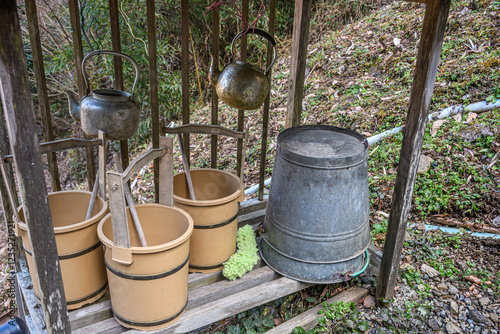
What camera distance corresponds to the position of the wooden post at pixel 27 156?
0.93 metres

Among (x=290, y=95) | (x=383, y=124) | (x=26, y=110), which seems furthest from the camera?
(x=383, y=124)

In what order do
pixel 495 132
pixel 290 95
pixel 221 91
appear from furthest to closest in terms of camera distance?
1. pixel 495 132
2. pixel 290 95
3. pixel 221 91

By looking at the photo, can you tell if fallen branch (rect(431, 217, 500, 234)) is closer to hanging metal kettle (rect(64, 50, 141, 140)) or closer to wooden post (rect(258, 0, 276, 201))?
wooden post (rect(258, 0, 276, 201))

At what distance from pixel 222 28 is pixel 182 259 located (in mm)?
4679

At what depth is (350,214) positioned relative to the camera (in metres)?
2.01

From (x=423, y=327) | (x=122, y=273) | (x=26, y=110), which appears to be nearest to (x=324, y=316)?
(x=423, y=327)

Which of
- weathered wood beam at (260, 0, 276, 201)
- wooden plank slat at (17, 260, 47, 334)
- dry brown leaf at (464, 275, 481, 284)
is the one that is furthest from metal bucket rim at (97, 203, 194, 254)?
dry brown leaf at (464, 275, 481, 284)

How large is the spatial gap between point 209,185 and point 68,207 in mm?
830

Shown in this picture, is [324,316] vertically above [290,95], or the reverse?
[290,95]

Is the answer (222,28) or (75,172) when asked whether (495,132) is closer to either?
(222,28)

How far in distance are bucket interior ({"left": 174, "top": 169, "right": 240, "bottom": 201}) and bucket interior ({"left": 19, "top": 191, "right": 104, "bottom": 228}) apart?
52cm

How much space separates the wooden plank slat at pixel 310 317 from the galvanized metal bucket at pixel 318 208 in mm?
119

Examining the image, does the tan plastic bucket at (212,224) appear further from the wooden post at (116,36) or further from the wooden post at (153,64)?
the wooden post at (116,36)

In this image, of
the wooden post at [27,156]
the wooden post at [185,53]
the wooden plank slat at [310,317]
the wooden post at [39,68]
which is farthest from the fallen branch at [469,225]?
the wooden post at [39,68]
